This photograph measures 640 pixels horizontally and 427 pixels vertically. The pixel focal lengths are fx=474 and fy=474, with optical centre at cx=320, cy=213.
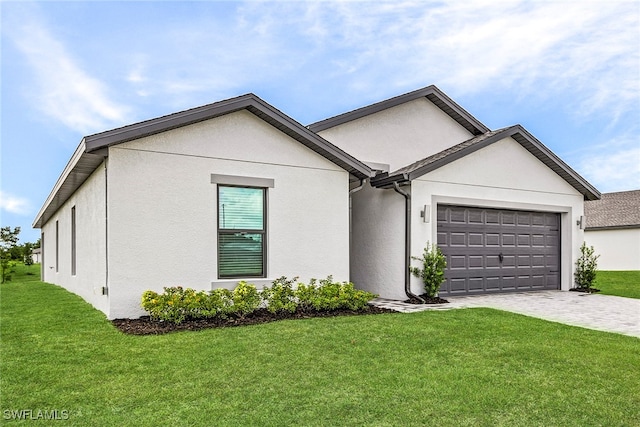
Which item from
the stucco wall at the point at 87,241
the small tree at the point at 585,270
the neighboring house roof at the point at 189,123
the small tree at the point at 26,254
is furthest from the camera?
the small tree at the point at 26,254

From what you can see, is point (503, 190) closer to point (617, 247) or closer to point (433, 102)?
point (433, 102)

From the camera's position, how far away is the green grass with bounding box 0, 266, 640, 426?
4.33 meters

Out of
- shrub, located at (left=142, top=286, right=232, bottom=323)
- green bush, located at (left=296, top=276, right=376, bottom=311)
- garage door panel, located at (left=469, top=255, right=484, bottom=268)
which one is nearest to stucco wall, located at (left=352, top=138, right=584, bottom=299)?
garage door panel, located at (left=469, top=255, right=484, bottom=268)

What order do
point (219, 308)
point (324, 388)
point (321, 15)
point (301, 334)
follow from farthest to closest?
point (321, 15)
point (219, 308)
point (301, 334)
point (324, 388)

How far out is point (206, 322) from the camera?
8281mm

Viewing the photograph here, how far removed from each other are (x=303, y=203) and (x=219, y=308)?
300 cm

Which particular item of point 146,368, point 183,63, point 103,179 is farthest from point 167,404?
point 183,63

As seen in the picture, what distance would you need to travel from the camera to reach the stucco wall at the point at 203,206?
8555mm

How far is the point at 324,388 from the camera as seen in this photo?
195 inches

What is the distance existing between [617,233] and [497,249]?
64.0ft

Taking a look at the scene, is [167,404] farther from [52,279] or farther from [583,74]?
[52,279]

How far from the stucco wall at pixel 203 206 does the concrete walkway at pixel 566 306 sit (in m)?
2.43

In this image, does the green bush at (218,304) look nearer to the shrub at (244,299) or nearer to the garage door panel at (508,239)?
the shrub at (244,299)

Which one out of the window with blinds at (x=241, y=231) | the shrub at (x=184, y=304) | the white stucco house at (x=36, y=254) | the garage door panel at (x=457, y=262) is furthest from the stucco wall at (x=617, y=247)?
the white stucco house at (x=36, y=254)
